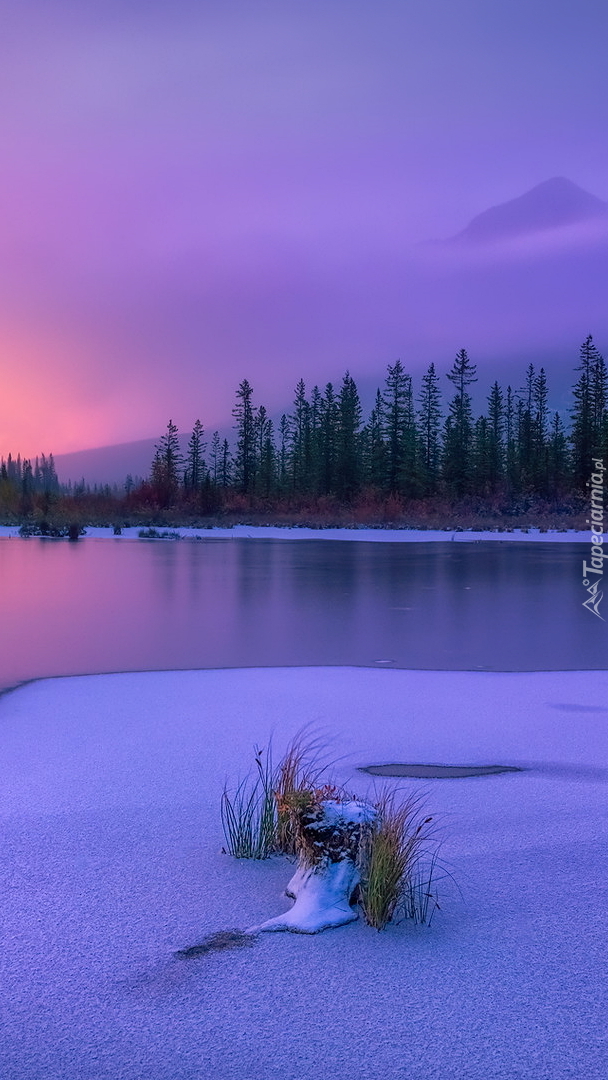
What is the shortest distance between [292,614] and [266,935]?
863 cm

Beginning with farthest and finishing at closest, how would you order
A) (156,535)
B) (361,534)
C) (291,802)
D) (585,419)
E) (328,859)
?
(585,419) → (361,534) → (156,535) → (291,802) → (328,859)

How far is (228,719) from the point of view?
5.69m

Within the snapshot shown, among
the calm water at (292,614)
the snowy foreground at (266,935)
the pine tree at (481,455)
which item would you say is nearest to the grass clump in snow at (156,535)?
the calm water at (292,614)

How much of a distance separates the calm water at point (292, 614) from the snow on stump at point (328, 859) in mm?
4939

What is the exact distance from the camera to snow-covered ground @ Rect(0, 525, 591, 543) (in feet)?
102

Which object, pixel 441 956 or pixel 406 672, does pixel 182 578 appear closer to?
pixel 406 672

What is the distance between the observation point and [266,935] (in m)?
2.73

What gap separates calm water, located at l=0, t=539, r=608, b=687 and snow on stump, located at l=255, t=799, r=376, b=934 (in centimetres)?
494

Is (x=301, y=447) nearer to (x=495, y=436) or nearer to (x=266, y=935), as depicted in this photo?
(x=495, y=436)

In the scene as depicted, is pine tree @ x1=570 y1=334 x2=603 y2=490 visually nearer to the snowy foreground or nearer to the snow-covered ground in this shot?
the snow-covered ground

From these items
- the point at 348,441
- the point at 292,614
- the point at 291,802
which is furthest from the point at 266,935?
the point at 348,441

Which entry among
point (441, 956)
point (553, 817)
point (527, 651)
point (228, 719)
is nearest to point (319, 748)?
point (228, 719)

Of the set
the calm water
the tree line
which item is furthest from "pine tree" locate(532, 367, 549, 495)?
the calm water

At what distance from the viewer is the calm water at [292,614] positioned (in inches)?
332
